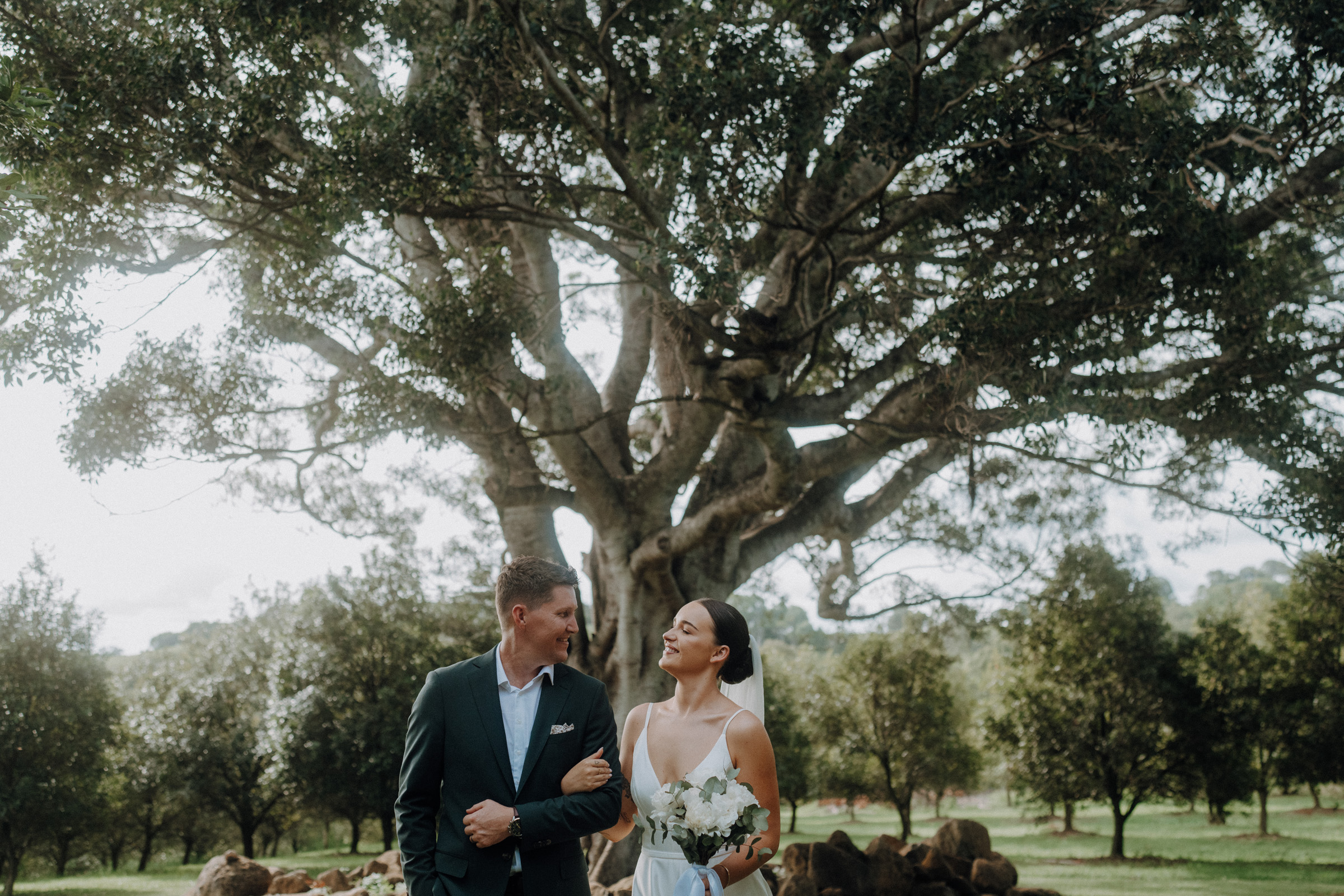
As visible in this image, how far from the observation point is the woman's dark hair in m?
3.66

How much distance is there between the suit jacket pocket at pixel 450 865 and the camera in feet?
9.96

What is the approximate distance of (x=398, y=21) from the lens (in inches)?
340

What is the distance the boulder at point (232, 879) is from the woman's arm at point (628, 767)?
7.15m

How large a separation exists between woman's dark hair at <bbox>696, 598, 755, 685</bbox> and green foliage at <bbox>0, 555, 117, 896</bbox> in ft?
62.2

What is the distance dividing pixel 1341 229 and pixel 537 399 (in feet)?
27.7

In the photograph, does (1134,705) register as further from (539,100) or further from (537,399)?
(539,100)

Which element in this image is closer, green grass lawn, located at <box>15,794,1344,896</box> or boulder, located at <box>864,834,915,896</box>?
boulder, located at <box>864,834,915,896</box>

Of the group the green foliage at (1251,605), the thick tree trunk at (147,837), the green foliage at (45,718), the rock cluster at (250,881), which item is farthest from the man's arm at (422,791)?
the thick tree trunk at (147,837)

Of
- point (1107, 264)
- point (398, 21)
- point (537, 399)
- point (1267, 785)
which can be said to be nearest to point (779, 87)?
point (1107, 264)

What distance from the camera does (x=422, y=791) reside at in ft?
10.4

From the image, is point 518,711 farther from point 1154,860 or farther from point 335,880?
point 1154,860

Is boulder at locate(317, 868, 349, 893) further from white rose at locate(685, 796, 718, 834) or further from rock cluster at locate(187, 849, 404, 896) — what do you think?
white rose at locate(685, 796, 718, 834)

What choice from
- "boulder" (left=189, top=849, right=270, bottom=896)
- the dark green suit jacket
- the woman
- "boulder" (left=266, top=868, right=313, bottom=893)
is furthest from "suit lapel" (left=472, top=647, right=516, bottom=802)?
"boulder" (left=189, top=849, right=270, bottom=896)

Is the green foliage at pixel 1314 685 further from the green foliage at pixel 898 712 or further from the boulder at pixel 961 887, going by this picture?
the boulder at pixel 961 887
